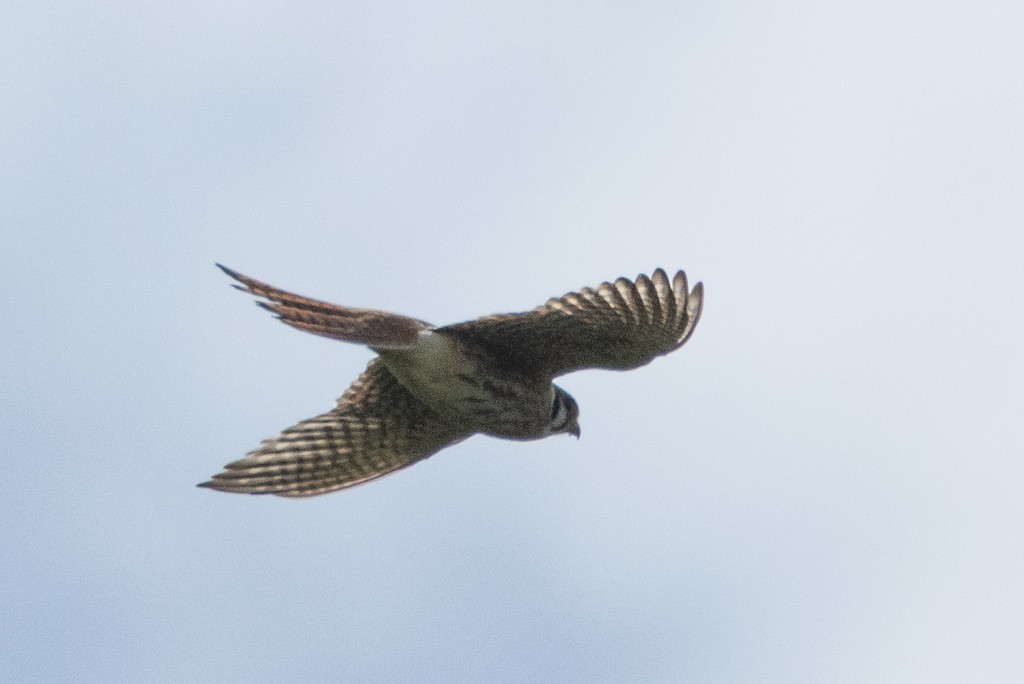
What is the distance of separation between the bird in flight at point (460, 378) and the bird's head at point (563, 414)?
0.02m

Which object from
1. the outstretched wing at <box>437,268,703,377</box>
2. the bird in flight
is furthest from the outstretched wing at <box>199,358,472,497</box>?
the outstretched wing at <box>437,268,703,377</box>

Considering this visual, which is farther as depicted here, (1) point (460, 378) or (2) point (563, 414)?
(2) point (563, 414)

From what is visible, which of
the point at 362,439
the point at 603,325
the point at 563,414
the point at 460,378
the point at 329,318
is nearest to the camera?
the point at 329,318

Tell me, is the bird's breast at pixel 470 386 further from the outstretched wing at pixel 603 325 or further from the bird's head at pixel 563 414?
the bird's head at pixel 563 414

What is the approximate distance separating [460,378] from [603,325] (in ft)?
2.93

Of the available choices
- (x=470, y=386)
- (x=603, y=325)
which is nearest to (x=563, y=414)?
(x=470, y=386)

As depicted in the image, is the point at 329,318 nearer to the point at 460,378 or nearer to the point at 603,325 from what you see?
the point at 460,378

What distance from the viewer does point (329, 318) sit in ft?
23.2

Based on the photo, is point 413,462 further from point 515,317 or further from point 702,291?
point 702,291

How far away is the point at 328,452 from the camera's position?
859 centimetres

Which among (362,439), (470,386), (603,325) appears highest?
(603,325)

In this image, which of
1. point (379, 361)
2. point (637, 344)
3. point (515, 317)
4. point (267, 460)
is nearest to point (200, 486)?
point (267, 460)

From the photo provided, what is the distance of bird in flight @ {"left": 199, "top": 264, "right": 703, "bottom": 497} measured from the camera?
312 inches

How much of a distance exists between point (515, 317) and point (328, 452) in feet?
5.07
